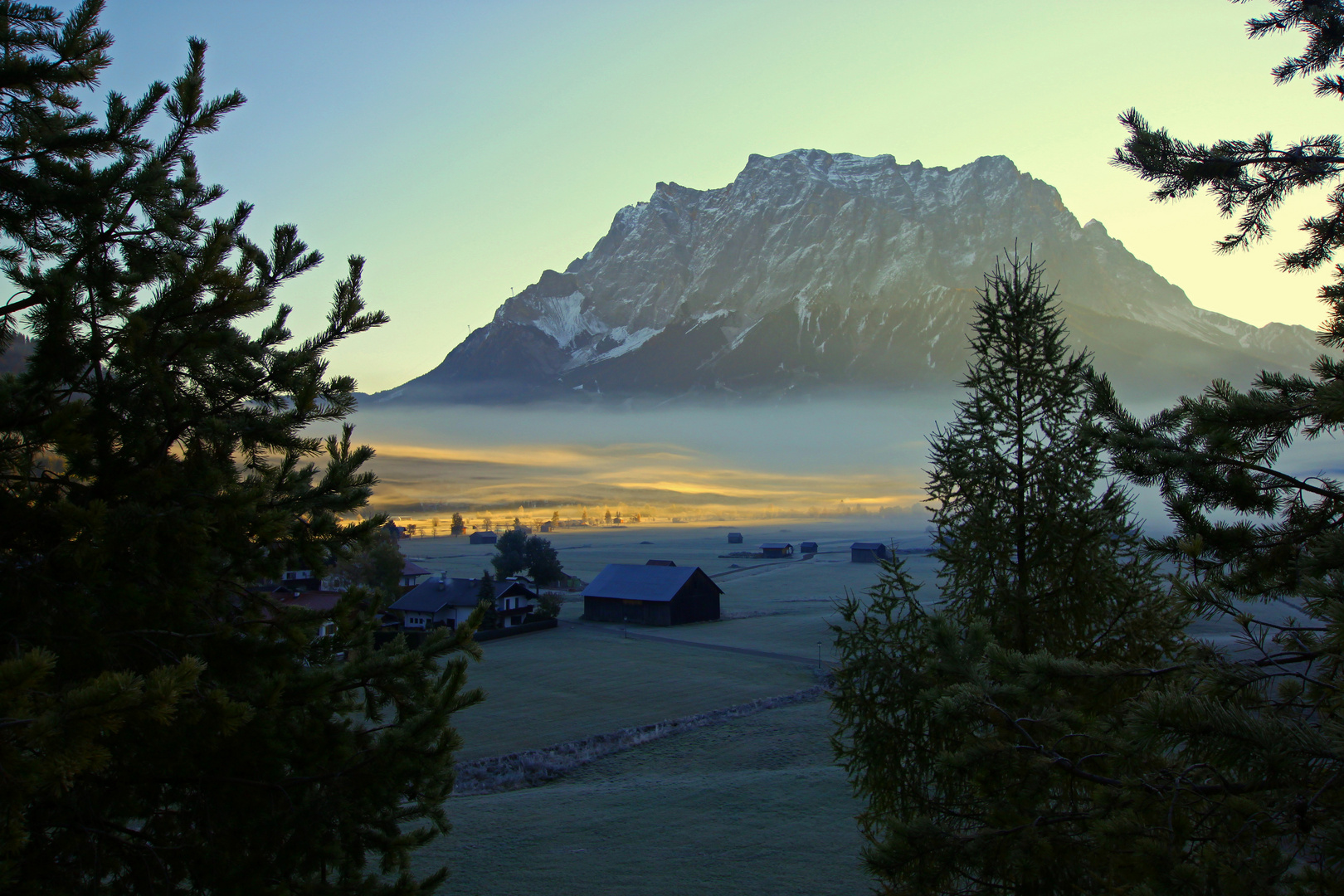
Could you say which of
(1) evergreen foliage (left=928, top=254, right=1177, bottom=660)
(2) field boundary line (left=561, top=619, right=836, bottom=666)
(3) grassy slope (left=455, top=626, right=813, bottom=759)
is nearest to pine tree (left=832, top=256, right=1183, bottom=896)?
(1) evergreen foliage (left=928, top=254, right=1177, bottom=660)

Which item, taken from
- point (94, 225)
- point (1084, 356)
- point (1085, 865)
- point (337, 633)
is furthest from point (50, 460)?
point (1084, 356)

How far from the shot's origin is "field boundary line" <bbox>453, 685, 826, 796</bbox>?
77.1 feet

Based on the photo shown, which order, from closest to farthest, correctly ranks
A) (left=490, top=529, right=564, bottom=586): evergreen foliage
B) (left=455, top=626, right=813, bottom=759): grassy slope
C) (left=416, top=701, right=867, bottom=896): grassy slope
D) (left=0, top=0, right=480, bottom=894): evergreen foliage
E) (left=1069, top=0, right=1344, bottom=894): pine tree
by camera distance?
1. (left=1069, top=0, right=1344, bottom=894): pine tree
2. (left=0, top=0, right=480, bottom=894): evergreen foliage
3. (left=416, top=701, right=867, bottom=896): grassy slope
4. (left=455, top=626, right=813, bottom=759): grassy slope
5. (left=490, top=529, right=564, bottom=586): evergreen foliage

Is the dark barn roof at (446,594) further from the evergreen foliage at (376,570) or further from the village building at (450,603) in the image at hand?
the evergreen foliage at (376,570)

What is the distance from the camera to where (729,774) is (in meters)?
23.4

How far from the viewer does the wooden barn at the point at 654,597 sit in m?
58.9

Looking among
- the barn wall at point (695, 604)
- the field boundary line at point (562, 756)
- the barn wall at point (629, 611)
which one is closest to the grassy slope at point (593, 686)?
the field boundary line at point (562, 756)

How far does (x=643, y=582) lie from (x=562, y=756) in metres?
35.0

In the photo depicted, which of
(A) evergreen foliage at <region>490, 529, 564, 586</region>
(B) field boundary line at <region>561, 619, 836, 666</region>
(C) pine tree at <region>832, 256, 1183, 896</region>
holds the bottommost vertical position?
(B) field boundary line at <region>561, 619, 836, 666</region>

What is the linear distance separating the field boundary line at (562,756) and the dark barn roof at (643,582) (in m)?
26.7

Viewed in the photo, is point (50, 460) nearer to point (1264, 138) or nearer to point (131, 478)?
point (131, 478)

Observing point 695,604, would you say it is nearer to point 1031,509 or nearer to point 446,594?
point 446,594

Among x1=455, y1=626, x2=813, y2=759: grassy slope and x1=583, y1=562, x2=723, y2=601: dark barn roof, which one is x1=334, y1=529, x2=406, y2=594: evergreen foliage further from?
x1=583, y1=562, x2=723, y2=601: dark barn roof

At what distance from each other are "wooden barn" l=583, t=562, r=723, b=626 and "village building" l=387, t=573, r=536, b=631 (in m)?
6.27
